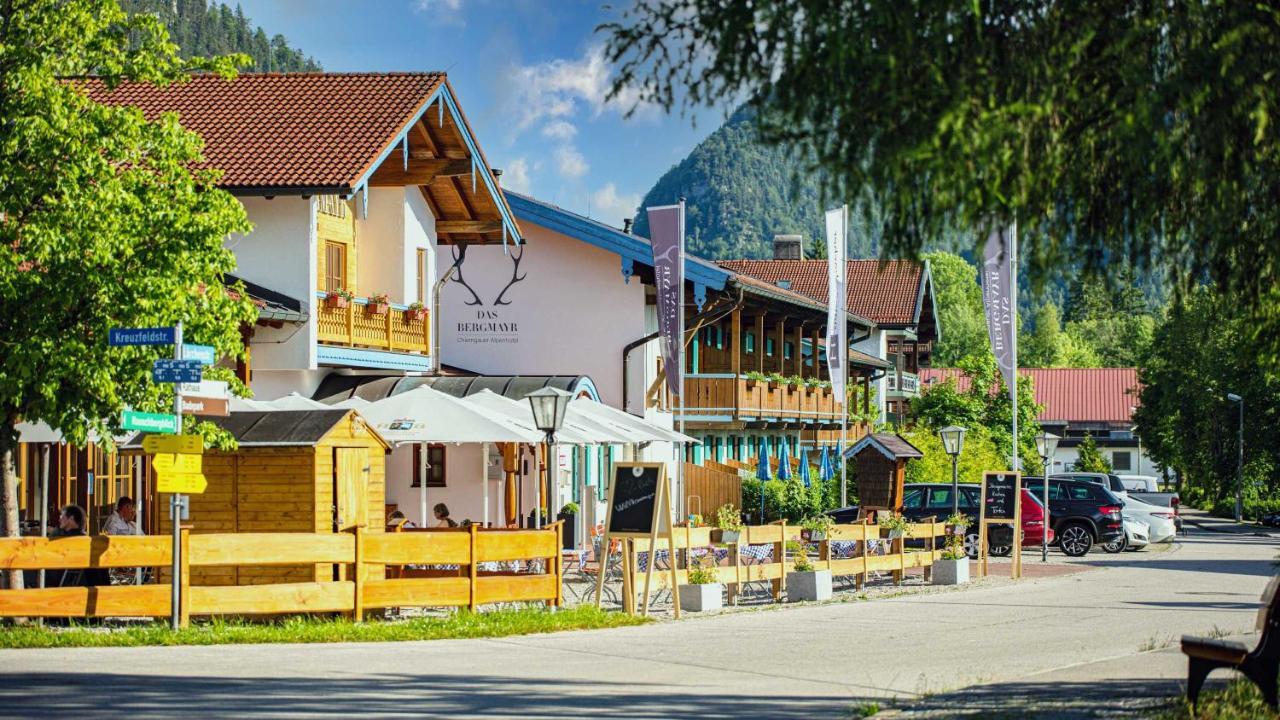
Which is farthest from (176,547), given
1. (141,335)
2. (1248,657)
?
(1248,657)

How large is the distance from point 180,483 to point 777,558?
376 inches

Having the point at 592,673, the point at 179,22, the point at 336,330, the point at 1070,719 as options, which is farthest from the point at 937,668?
the point at 179,22

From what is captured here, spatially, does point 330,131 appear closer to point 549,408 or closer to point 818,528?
point 549,408

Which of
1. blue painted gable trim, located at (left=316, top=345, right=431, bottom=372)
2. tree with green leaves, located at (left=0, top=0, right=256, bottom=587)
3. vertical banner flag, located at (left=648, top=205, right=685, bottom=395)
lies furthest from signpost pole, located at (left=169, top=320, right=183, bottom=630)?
vertical banner flag, located at (left=648, top=205, right=685, bottom=395)

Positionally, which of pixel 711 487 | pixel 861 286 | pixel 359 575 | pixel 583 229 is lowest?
pixel 359 575

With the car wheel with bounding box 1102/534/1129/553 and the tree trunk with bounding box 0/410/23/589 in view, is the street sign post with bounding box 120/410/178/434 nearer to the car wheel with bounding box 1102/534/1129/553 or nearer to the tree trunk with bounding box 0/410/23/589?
the tree trunk with bounding box 0/410/23/589

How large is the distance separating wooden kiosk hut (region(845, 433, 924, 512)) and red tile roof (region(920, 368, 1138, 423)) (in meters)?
76.0

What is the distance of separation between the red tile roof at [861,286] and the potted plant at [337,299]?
3991 cm

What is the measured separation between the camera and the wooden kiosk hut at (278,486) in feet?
63.4

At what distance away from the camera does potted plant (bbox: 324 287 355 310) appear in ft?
96.1

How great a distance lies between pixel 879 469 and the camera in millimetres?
39406

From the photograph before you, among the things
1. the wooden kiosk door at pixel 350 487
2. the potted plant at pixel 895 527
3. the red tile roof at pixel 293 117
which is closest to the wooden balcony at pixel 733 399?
the red tile roof at pixel 293 117

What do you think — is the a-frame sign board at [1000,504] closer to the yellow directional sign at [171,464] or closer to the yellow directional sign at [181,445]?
the yellow directional sign at [171,464]

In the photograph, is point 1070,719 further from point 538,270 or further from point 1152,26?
point 538,270
